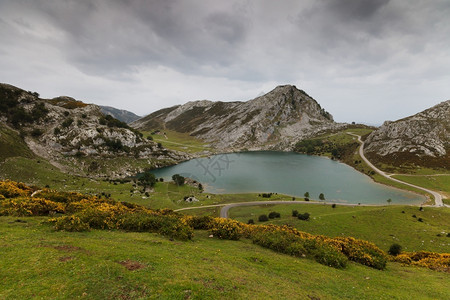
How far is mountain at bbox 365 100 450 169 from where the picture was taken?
12612 cm

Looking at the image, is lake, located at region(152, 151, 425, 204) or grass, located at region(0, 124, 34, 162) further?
lake, located at region(152, 151, 425, 204)

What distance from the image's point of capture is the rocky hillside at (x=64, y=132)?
112 metres

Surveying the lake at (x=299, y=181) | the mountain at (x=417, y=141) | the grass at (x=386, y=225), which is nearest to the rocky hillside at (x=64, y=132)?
the lake at (x=299, y=181)

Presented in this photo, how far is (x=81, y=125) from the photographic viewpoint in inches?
5231

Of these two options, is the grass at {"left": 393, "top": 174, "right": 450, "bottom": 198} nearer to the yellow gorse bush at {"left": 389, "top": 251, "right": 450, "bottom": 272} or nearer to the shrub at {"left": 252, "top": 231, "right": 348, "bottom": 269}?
the yellow gorse bush at {"left": 389, "top": 251, "right": 450, "bottom": 272}

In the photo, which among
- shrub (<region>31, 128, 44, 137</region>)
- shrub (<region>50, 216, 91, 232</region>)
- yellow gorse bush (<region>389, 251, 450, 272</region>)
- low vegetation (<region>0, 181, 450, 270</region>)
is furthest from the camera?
shrub (<region>31, 128, 44, 137</region>)

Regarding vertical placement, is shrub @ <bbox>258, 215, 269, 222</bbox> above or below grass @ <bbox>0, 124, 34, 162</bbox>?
below

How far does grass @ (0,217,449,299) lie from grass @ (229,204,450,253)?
20939 millimetres

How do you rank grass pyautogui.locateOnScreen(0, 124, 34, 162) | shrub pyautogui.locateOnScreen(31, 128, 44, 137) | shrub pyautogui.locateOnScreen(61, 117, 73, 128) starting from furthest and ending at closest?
1. shrub pyautogui.locateOnScreen(61, 117, 73, 128)
2. shrub pyautogui.locateOnScreen(31, 128, 44, 137)
3. grass pyautogui.locateOnScreen(0, 124, 34, 162)

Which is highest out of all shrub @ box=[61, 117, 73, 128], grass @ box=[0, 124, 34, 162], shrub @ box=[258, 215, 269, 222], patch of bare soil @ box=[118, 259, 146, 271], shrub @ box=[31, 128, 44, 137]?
shrub @ box=[61, 117, 73, 128]

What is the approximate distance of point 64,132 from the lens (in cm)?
12388

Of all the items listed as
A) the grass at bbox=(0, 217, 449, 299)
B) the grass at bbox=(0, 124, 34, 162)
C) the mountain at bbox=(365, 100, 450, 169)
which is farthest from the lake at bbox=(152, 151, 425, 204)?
the grass at bbox=(0, 217, 449, 299)

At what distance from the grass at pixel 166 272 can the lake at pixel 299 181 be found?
70964 mm

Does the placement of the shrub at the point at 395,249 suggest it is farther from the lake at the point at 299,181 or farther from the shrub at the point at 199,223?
the lake at the point at 299,181
